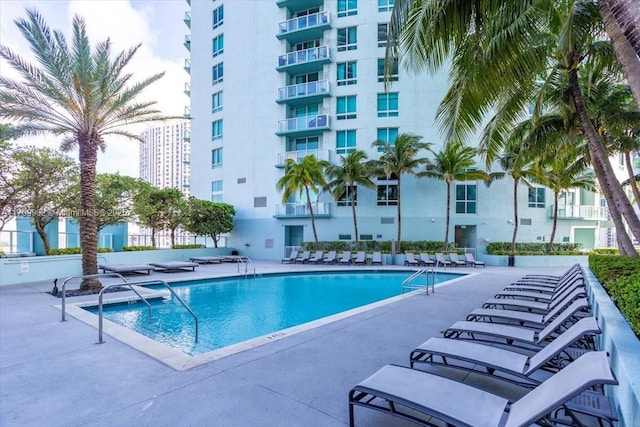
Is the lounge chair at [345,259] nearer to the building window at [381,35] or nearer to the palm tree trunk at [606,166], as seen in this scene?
the palm tree trunk at [606,166]

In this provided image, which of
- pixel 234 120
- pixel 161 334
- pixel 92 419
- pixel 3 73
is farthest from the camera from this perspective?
pixel 234 120

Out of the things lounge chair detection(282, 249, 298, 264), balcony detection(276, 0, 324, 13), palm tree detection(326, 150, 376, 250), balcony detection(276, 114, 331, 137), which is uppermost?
balcony detection(276, 0, 324, 13)

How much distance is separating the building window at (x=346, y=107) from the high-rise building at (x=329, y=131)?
0.25ft

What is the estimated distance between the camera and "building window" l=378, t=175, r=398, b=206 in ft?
76.1

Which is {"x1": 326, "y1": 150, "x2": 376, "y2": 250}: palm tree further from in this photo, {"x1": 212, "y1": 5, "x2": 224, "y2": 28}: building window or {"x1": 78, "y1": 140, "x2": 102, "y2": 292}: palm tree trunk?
{"x1": 212, "y1": 5, "x2": 224, "y2": 28}: building window

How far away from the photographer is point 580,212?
2373 cm

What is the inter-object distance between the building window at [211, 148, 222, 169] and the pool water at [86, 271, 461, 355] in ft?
51.3

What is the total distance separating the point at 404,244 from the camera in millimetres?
21594

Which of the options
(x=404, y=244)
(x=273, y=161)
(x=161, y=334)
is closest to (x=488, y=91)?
(x=161, y=334)

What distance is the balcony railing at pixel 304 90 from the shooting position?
24134 millimetres

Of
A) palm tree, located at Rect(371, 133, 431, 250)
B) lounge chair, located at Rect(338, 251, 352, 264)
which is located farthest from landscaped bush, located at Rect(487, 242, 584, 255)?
lounge chair, located at Rect(338, 251, 352, 264)

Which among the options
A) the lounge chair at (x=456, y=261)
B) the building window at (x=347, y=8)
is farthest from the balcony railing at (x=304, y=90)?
the lounge chair at (x=456, y=261)

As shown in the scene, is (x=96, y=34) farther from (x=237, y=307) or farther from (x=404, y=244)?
(x=404, y=244)

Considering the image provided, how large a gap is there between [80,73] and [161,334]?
7951 mm
